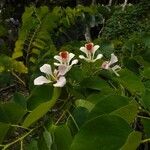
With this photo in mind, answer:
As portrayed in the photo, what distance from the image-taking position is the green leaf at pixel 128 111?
2.54ft

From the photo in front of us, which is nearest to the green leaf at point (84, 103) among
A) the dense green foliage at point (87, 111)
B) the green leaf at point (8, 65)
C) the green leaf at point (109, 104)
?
the dense green foliage at point (87, 111)

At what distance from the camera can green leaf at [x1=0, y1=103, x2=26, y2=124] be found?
34.6 inches

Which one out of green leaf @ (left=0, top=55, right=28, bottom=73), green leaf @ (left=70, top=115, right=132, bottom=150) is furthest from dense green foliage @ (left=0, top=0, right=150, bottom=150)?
green leaf @ (left=0, top=55, right=28, bottom=73)

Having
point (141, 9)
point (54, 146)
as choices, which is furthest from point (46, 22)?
point (141, 9)

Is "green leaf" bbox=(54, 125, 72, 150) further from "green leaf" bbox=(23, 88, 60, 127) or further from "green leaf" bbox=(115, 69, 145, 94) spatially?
"green leaf" bbox=(115, 69, 145, 94)

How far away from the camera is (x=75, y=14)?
2848 mm

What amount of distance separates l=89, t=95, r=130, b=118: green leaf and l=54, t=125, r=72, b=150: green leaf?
58mm

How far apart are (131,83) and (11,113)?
226 millimetres

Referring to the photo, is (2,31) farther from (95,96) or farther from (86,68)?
(95,96)

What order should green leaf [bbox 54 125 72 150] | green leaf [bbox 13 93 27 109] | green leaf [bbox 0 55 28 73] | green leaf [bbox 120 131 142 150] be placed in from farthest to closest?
green leaf [bbox 0 55 28 73] → green leaf [bbox 13 93 27 109] → green leaf [bbox 54 125 72 150] → green leaf [bbox 120 131 142 150]

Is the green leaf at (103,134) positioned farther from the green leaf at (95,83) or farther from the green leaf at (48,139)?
the green leaf at (95,83)

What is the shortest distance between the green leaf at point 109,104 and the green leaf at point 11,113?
156 millimetres

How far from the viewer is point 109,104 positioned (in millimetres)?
792

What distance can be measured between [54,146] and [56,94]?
104 mm
